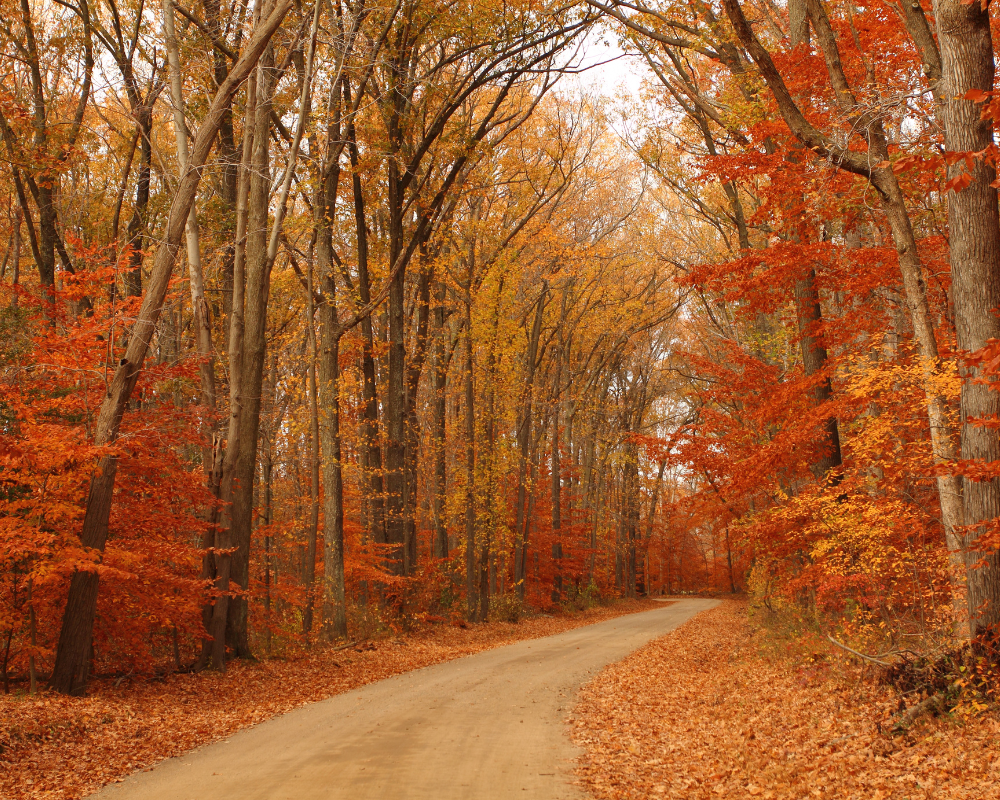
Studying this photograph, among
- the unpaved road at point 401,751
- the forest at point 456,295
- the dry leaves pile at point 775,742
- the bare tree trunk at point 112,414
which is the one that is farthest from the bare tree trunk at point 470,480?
the bare tree trunk at point 112,414

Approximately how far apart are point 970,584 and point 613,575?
3486cm

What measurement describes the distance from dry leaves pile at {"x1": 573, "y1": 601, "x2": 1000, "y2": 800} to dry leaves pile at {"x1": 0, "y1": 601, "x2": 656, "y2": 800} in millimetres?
4103

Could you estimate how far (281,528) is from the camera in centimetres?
1392

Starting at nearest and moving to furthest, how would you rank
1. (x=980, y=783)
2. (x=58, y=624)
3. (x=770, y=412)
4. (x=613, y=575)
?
1. (x=980, y=783)
2. (x=58, y=624)
3. (x=770, y=412)
4. (x=613, y=575)

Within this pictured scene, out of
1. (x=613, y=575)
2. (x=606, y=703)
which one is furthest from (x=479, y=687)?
(x=613, y=575)

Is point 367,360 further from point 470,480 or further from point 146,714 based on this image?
point 146,714

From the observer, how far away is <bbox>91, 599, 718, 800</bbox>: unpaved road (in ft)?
18.3

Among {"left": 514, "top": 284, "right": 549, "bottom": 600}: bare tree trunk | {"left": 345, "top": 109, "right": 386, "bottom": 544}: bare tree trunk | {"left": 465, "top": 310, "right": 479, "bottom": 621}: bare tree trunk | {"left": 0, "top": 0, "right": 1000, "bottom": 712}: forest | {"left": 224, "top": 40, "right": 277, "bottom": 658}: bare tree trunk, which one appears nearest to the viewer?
{"left": 0, "top": 0, "right": 1000, "bottom": 712}: forest

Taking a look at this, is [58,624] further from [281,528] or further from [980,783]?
[980,783]

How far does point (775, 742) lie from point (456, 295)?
17.1 metres

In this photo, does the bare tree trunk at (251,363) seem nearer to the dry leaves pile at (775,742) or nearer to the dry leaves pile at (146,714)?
the dry leaves pile at (146,714)

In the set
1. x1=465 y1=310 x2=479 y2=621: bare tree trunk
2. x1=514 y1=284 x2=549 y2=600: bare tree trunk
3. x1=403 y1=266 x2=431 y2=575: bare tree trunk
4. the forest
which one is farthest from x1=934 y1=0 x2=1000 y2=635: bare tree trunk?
x1=514 y1=284 x2=549 y2=600: bare tree trunk

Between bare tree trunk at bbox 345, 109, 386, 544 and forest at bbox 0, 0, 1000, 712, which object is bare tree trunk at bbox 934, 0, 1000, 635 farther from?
bare tree trunk at bbox 345, 109, 386, 544

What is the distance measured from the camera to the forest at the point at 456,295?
825cm
